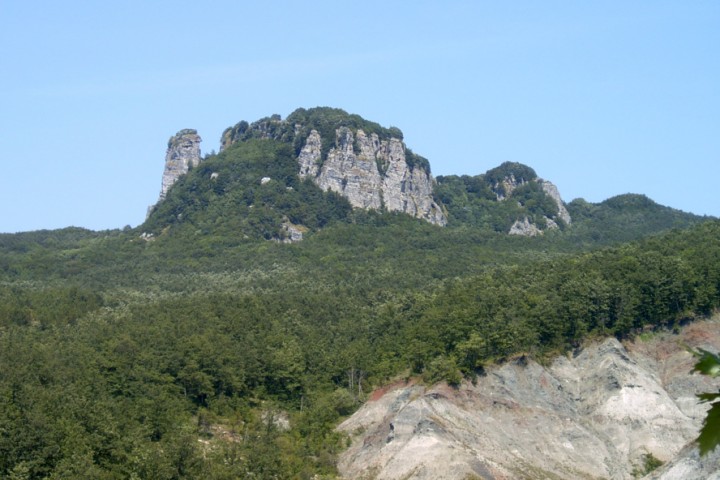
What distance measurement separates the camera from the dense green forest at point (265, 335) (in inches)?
2714

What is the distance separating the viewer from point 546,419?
83188 mm

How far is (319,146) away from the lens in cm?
18762

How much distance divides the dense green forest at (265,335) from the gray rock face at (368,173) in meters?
34.8

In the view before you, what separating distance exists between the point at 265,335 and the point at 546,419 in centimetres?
3121

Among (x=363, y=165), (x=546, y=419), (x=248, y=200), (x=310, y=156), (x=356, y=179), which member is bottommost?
(x=546, y=419)

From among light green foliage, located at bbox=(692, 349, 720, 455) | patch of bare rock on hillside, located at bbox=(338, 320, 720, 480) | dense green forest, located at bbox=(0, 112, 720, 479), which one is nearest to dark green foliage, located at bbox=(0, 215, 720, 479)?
dense green forest, located at bbox=(0, 112, 720, 479)

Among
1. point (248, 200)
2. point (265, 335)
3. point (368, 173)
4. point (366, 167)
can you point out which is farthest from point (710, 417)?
point (366, 167)

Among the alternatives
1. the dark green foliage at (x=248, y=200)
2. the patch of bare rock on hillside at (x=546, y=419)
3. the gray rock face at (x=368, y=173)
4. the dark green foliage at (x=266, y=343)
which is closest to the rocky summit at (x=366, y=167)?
the gray rock face at (x=368, y=173)

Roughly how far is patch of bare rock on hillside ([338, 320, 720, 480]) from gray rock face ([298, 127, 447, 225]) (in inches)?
3728

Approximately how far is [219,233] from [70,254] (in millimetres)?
24416

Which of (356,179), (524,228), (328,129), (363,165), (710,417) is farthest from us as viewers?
(524,228)

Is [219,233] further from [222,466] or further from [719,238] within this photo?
[222,466]

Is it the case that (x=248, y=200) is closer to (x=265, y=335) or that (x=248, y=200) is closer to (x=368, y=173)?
(x=368, y=173)

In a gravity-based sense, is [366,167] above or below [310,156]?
below
